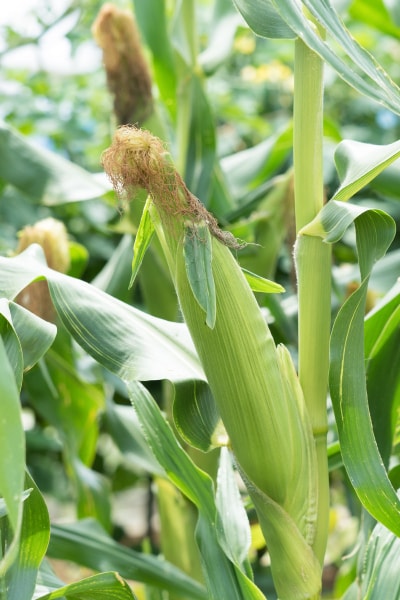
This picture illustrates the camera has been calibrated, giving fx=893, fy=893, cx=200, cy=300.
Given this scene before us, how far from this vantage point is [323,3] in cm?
50

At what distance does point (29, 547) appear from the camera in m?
0.50

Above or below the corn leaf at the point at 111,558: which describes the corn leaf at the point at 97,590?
above

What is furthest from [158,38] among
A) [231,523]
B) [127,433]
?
[231,523]

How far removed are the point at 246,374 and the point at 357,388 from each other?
70mm

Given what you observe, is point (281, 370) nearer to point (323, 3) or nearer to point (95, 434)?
point (323, 3)

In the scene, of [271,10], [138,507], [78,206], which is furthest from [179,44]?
[138,507]

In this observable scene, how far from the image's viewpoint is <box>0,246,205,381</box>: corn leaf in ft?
1.86

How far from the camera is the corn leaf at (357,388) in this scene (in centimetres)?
52

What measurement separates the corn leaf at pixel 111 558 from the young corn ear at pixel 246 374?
270 mm

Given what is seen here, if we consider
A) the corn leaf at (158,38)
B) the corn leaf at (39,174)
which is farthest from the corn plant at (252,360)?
the corn leaf at (158,38)

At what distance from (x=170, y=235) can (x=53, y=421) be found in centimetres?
54

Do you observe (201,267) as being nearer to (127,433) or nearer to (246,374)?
(246,374)

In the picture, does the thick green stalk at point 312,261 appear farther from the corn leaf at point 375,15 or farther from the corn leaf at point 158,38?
the corn leaf at point 375,15

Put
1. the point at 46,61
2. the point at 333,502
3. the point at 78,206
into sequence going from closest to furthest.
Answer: the point at 78,206 < the point at 46,61 < the point at 333,502
